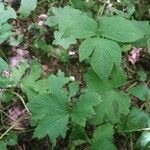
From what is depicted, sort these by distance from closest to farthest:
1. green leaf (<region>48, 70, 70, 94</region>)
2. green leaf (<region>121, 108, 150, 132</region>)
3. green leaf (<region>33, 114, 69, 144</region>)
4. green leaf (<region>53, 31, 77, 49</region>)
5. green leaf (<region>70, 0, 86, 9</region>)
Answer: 1. green leaf (<region>33, 114, 69, 144</region>)
2. green leaf (<region>48, 70, 70, 94</region>)
3. green leaf (<region>121, 108, 150, 132</region>)
4. green leaf (<region>53, 31, 77, 49</region>)
5. green leaf (<region>70, 0, 86, 9</region>)

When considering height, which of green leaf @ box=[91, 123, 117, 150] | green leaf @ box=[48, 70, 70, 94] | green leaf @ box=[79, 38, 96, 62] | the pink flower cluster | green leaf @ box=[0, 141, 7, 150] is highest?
green leaf @ box=[79, 38, 96, 62]

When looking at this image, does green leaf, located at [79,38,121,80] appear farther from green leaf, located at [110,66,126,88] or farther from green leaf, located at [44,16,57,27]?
green leaf, located at [44,16,57,27]

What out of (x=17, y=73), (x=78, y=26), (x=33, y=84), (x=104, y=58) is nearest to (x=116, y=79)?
(x=104, y=58)

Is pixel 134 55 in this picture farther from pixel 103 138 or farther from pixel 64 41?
pixel 103 138

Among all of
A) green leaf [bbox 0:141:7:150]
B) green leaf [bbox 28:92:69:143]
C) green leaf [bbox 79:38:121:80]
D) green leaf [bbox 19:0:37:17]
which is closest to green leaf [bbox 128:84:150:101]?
green leaf [bbox 79:38:121:80]

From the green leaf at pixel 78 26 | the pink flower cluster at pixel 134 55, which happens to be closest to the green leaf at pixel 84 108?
the green leaf at pixel 78 26

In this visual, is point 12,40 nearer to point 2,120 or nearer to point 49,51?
point 49,51

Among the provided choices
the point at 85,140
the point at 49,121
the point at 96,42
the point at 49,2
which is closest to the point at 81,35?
the point at 96,42
